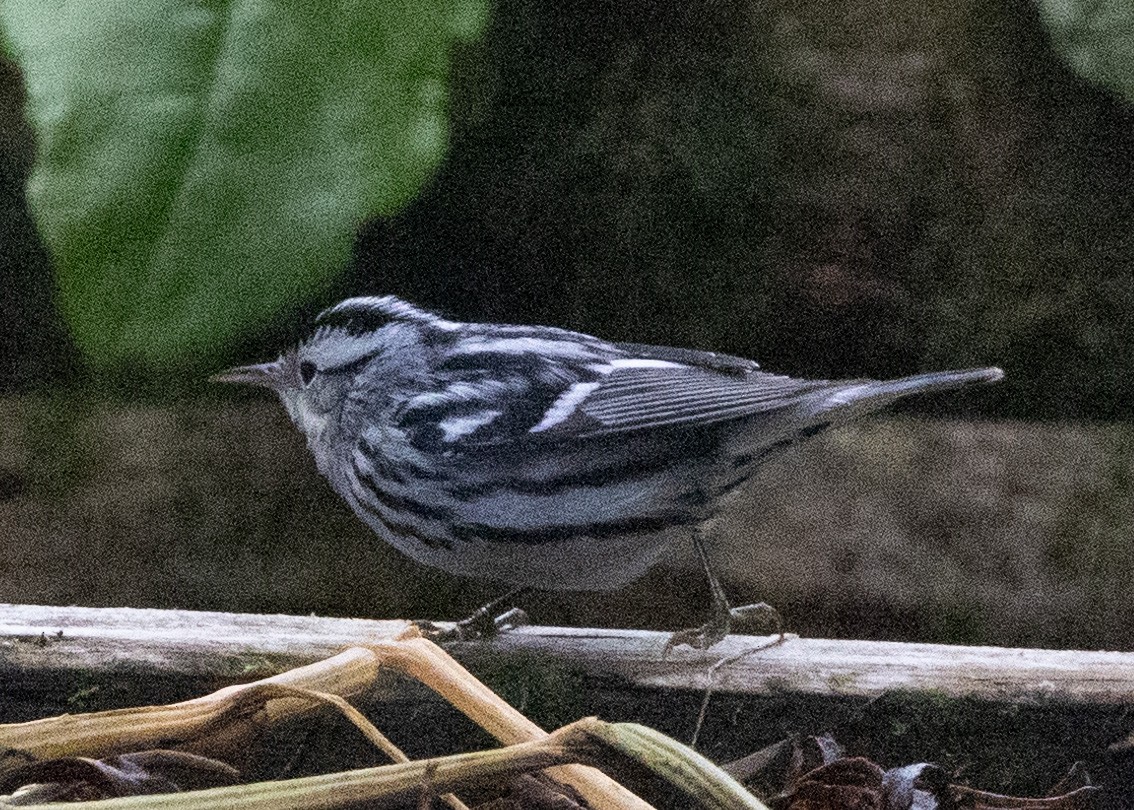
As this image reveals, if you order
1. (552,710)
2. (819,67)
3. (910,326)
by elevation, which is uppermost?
(819,67)

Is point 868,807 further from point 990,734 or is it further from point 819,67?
point 819,67

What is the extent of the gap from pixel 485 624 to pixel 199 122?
1.29 ft

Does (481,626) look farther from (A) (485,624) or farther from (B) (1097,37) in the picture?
(B) (1097,37)

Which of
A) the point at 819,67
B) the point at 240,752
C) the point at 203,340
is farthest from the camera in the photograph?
the point at 819,67

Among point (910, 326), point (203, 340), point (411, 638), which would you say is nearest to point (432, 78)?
point (203, 340)

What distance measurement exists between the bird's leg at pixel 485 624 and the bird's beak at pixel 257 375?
24 centimetres

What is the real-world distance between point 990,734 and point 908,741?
0.05 meters

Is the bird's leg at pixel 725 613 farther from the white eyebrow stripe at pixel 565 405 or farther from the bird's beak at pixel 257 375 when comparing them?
the bird's beak at pixel 257 375

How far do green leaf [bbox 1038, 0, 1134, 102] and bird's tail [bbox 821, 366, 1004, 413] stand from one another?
0.84 feet

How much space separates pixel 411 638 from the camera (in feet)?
2.65

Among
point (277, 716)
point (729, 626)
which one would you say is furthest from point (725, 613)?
point (277, 716)

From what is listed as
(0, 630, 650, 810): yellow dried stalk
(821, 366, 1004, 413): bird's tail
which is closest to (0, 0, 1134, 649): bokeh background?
(821, 366, 1004, 413): bird's tail

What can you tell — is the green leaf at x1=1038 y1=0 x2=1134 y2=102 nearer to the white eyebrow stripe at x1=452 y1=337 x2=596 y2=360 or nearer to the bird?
the bird

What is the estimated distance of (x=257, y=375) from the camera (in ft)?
3.20
